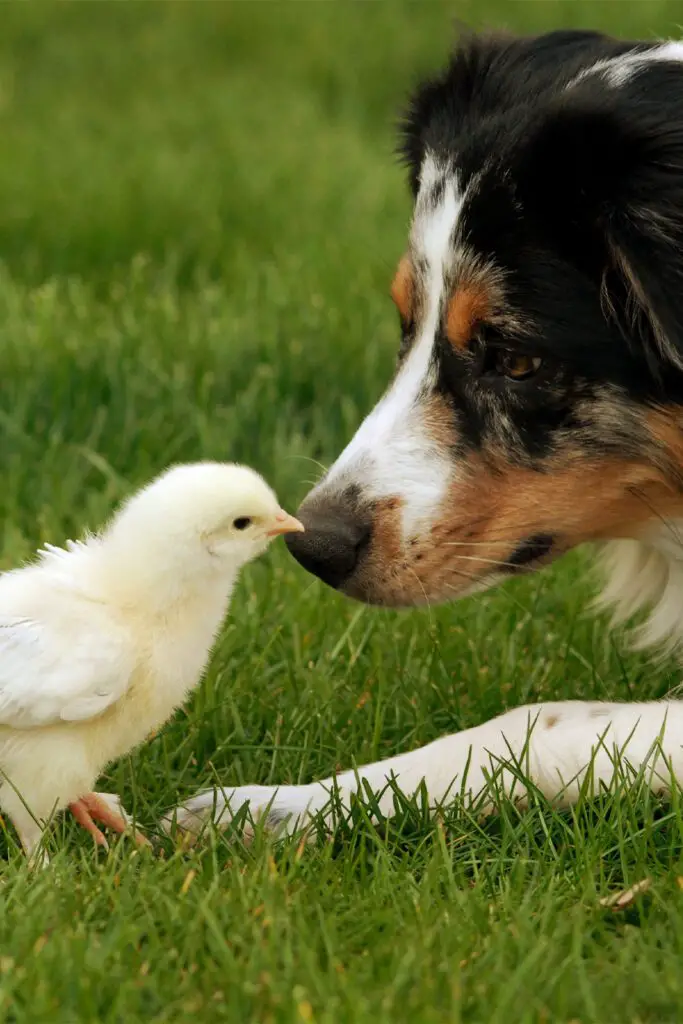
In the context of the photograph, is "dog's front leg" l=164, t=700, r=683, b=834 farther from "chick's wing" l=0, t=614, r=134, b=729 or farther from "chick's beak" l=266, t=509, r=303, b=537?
"chick's beak" l=266, t=509, r=303, b=537

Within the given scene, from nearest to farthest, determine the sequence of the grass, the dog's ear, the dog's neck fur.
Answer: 1. the grass
2. the dog's ear
3. the dog's neck fur

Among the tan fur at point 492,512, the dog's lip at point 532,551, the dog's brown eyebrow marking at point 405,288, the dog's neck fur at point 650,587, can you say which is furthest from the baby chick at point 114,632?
the dog's neck fur at point 650,587

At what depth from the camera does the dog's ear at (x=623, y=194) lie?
2.90 meters

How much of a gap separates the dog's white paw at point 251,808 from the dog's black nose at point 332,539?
0.45 metres

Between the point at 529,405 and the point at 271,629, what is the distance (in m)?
1.04

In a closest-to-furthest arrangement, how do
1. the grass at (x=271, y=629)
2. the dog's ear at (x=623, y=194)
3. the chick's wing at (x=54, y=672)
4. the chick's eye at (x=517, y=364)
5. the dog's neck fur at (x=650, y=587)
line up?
1. the grass at (x=271, y=629)
2. the chick's wing at (x=54, y=672)
3. the dog's ear at (x=623, y=194)
4. the chick's eye at (x=517, y=364)
5. the dog's neck fur at (x=650, y=587)

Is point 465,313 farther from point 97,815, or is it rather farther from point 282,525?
point 97,815

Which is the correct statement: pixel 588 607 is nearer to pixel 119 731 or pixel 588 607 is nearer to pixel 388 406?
pixel 388 406

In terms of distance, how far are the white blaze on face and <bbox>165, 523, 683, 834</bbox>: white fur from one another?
1.50 ft

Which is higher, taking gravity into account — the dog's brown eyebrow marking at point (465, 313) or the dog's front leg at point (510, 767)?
the dog's brown eyebrow marking at point (465, 313)

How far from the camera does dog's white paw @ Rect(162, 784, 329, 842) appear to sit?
2.90m

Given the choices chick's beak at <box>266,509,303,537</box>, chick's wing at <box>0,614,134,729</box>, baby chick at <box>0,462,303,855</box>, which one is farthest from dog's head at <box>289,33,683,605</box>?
chick's wing at <box>0,614,134,729</box>

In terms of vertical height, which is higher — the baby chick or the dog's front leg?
the baby chick

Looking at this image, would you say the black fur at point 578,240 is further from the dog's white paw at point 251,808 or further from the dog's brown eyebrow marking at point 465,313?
the dog's white paw at point 251,808
